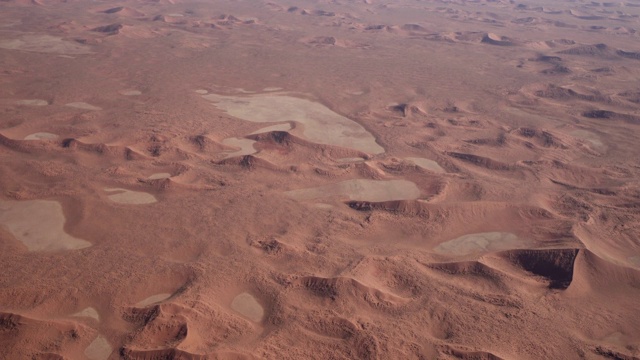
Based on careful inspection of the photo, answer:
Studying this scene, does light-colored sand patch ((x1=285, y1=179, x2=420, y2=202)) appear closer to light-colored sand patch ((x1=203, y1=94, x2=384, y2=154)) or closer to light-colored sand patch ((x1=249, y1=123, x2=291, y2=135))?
light-colored sand patch ((x1=203, y1=94, x2=384, y2=154))

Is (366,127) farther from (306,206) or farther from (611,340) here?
(611,340)

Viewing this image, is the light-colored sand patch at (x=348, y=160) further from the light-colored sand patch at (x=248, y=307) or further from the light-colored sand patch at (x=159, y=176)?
the light-colored sand patch at (x=248, y=307)

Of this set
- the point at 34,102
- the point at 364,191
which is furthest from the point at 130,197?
the point at 34,102

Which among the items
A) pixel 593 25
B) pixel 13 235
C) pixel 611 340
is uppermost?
pixel 593 25

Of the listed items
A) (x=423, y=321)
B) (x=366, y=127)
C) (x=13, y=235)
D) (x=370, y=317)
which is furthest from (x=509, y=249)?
(x=13, y=235)

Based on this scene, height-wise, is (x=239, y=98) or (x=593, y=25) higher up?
(x=593, y=25)
